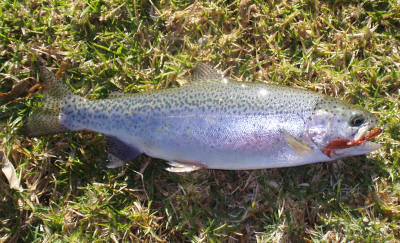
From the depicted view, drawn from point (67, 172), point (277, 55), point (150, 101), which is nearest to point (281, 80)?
point (277, 55)

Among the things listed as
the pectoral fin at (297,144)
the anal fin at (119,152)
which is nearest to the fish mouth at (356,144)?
the pectoral fin at (297,144)

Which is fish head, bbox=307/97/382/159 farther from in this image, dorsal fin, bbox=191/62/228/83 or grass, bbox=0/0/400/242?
dorsal fin, bbox=191/62/228/83

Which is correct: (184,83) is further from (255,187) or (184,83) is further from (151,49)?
(255,187)

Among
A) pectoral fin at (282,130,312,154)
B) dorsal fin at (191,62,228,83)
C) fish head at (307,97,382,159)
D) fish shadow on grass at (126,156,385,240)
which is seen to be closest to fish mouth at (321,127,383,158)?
fish head at (307,97,382,159)

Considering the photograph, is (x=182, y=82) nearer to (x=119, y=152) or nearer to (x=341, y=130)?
(x=119, y=152)

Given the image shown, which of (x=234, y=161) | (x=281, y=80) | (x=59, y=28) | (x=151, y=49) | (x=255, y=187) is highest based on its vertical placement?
(x=59, y=28)

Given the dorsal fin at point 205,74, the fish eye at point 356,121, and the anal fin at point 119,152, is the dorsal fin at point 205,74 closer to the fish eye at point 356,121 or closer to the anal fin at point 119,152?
the anal fin at point 119,152
